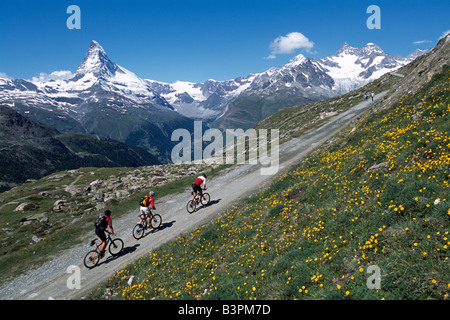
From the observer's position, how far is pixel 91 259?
1908 centimetres

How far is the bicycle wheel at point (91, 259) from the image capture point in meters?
19.0

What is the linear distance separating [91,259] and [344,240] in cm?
1825

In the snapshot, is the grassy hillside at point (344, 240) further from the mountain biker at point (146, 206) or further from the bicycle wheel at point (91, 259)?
the mountain biker at point (146, 206)

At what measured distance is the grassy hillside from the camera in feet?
22.0

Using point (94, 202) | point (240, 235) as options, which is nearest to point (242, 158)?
point (94, 202)

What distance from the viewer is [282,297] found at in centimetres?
788

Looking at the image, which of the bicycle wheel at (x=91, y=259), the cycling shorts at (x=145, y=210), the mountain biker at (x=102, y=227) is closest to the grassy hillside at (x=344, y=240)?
the mountain biker at (x=102, y=227)

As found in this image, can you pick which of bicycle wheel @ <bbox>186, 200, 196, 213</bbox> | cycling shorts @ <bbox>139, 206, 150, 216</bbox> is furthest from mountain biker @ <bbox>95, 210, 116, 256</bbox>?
bicycle wheel @ <bbox>186, 200, 196, 213</bbox>

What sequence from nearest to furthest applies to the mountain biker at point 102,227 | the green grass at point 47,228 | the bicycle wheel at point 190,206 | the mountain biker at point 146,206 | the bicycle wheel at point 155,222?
the mountain biker at point 102,227 → the green grass at point 47,228 → the mountain biker at point 146,206 → the bicycle wheel at point 155,222 → the bicycle wheel at point 190,206

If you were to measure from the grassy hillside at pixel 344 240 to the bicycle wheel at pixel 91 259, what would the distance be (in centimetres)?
448

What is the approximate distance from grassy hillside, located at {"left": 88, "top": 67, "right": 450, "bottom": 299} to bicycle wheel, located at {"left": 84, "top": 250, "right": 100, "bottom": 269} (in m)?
4.48

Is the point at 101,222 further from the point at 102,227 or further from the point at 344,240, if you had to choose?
the point at 344,240
